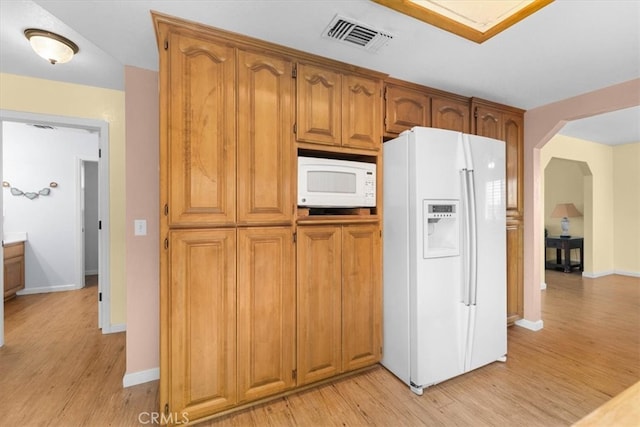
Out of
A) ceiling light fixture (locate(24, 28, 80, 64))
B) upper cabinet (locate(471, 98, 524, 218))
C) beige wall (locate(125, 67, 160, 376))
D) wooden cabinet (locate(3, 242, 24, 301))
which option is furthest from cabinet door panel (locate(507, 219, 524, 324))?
wooden cabinet (locate(3, 242, 24, 301))

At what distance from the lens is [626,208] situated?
5543mm

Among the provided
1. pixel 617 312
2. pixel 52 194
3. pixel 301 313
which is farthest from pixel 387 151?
pixel 52 194

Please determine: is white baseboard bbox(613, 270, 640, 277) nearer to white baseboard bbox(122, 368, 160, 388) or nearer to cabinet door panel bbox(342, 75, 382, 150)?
cabinet door panel bbox(342, 75, 382, 150)

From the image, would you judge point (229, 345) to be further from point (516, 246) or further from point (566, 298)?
point (566, 298)

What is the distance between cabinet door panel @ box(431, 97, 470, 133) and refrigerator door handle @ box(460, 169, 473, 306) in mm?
708

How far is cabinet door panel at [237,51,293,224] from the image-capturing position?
1.82 meters

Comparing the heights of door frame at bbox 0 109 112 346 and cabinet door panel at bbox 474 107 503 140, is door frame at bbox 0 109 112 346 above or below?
below

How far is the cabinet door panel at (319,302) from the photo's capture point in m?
1.98

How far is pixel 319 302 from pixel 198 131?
4.58ft

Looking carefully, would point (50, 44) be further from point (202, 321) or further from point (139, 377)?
point (139, 377)

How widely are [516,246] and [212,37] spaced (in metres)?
3.55

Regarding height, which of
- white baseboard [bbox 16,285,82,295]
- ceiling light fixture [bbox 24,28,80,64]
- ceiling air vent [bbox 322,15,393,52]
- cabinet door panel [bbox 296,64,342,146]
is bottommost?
white baseboard [bbox 16,285,82,295]

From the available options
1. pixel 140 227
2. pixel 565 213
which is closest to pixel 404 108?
pixel 140 227

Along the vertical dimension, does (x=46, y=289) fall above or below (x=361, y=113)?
below
